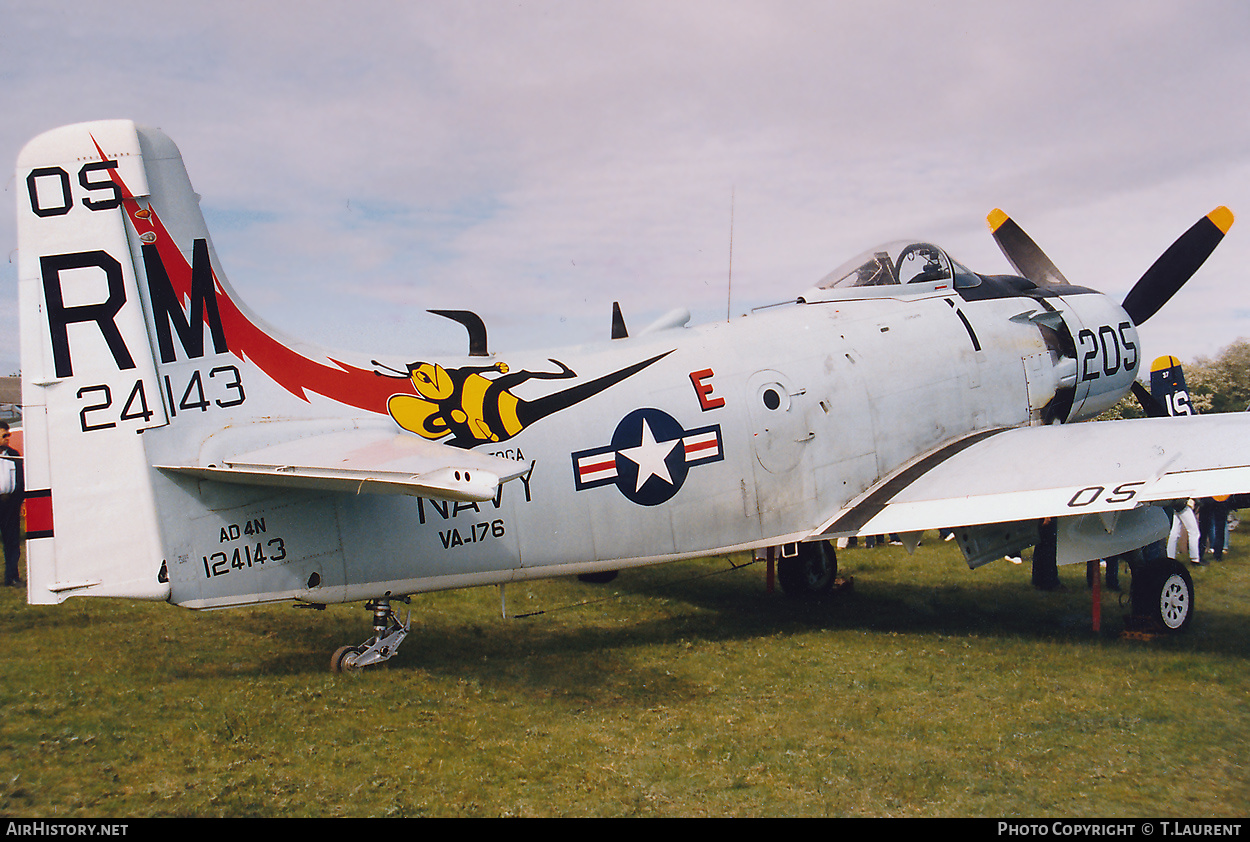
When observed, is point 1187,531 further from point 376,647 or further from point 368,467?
point 368,467

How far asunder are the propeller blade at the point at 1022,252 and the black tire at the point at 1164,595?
17.3ft

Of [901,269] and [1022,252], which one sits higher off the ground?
[1022,252]

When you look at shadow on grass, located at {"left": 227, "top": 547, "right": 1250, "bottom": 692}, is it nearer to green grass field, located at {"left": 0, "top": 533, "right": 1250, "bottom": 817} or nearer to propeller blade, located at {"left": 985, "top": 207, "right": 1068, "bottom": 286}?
green grass field, located at {"left": 0, "top": 533, "right": 1250, "bottom": 817}

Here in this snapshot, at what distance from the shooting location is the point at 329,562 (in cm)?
607

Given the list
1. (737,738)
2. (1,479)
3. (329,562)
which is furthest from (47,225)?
(1,479)

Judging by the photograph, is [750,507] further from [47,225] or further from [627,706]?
[47,225]

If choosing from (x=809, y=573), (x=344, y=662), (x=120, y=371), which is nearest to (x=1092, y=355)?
(x=809, y=573)

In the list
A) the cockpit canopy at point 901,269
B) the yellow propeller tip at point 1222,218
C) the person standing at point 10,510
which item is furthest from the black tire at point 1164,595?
the person standing at point 10,510

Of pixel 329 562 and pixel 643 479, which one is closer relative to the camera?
pixel 329 562

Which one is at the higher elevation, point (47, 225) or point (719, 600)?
point (47, 225)

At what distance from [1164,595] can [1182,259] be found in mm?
5856

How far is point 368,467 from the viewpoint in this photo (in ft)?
15.8

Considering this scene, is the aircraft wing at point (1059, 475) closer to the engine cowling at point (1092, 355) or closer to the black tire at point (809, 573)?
the engine cowling at point (1092, 355)
